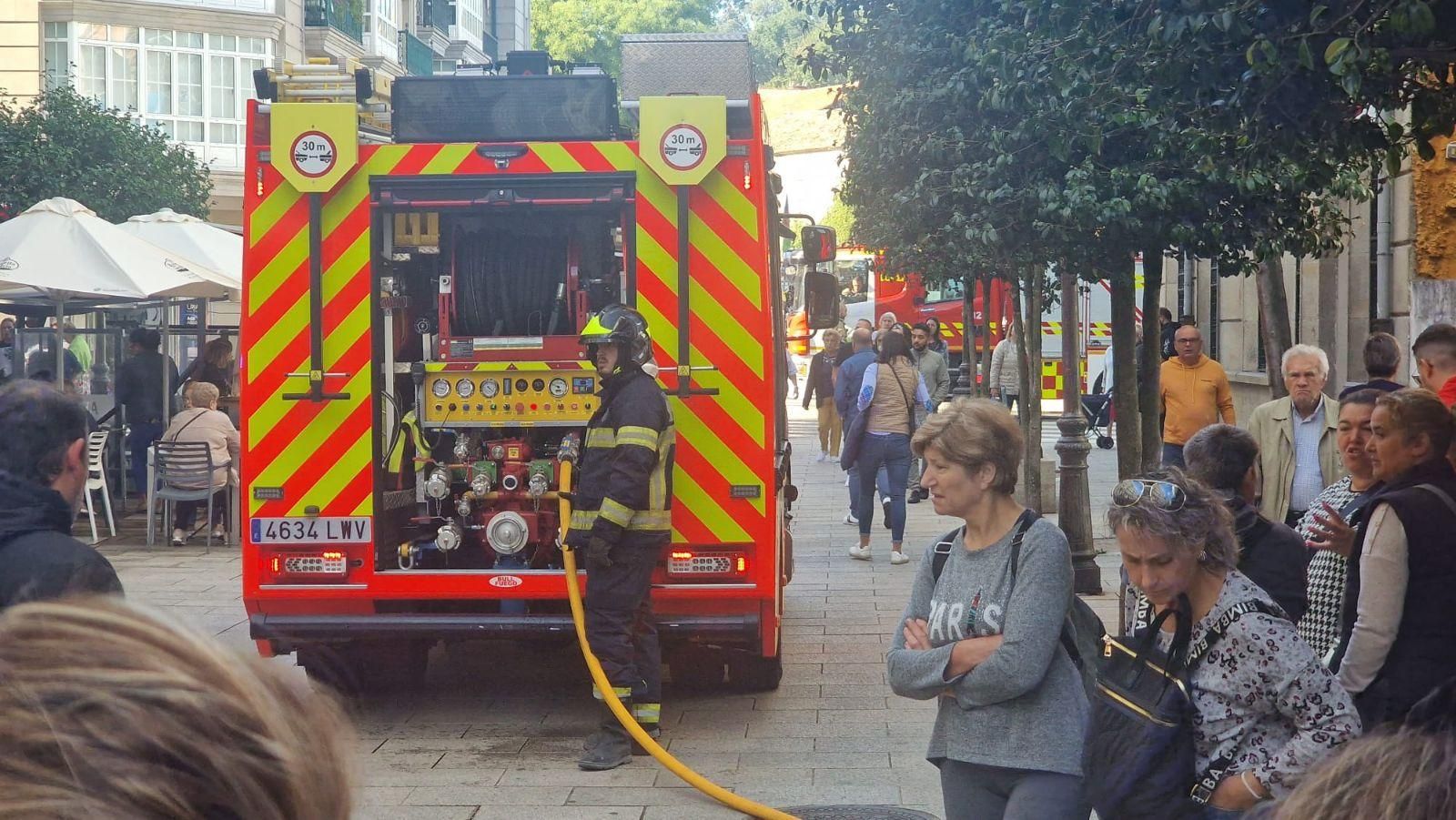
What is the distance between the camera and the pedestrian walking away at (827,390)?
2232cm

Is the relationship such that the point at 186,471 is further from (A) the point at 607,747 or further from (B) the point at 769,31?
(B) the point at 769,31

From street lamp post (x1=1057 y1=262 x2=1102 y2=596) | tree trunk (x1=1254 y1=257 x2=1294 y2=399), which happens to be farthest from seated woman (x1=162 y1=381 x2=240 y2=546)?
tree trunk (x1=1254 y1=257 x2=1294 y2=399)

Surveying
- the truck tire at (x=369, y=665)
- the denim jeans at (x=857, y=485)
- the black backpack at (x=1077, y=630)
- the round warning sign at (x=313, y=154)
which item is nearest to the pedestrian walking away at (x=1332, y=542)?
the black backpack at (x=1077, y=630)

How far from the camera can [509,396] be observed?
24.7ft

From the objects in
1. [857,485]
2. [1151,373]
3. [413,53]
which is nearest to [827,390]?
[857,485]

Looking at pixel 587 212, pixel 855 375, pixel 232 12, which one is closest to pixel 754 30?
pixel 232 12

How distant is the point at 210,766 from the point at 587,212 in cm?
684

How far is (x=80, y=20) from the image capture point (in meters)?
30.0

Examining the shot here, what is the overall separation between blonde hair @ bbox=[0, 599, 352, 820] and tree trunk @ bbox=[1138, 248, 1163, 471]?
1012 cm

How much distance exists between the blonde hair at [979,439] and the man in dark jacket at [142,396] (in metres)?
11.9

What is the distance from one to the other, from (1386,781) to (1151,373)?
1076 cm

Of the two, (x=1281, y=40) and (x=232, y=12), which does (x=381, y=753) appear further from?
(x=232, y=12)

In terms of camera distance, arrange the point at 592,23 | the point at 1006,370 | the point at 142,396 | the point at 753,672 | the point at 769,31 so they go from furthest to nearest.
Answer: the point at 769,31 → the point at 592,23 → the point at 1006,370 → the point at 142,396 → the point at 753,672

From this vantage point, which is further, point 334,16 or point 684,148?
point 334,16
